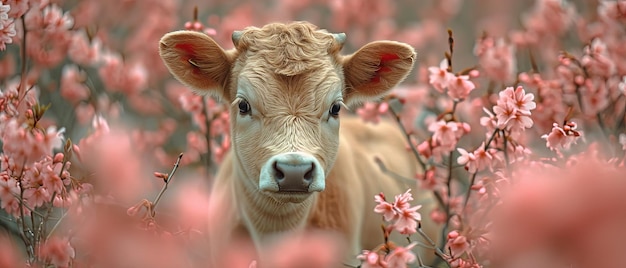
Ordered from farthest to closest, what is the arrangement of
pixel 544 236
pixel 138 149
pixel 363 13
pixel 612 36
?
pixel 363 13
pixel 138 149
pixel 612 36
pixel 544 236

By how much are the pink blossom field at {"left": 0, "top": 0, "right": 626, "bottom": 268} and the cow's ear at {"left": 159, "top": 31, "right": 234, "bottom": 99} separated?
1.39 feet

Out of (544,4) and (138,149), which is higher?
(544,4)

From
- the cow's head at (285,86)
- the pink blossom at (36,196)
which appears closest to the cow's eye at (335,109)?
the cow's head at (285,86)

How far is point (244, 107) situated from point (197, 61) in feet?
1.24

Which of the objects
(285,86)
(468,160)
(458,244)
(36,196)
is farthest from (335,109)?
(36,196)

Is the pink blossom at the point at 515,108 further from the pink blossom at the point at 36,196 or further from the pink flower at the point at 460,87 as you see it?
the pink blossom at the point at 36,196

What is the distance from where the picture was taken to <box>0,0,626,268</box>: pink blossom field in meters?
1.48

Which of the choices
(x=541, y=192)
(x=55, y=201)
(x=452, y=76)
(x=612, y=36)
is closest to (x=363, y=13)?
(x=612, y=36)

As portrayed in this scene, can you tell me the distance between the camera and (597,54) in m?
4.29

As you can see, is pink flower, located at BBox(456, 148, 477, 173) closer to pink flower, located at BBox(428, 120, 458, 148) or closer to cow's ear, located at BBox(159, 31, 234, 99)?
pink flower, located at BBox(428, 120, 458, 148)

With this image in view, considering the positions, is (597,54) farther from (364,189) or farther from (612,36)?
(364,189)

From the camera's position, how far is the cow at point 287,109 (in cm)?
333

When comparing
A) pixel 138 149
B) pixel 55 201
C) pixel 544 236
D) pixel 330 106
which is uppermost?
pixel 544 236

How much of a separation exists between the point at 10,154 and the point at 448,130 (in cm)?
197
